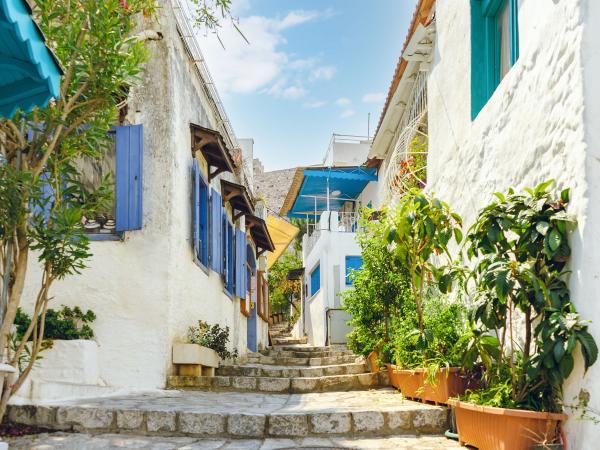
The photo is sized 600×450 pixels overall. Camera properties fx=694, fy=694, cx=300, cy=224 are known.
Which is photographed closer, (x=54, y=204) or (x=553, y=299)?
(x=553, y=299)

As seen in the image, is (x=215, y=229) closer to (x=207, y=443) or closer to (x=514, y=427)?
(x=207, y=443)

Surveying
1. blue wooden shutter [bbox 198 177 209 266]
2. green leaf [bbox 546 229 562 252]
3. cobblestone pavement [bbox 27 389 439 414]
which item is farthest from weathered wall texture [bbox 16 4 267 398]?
green leaf [bbox 546 229 562 252]

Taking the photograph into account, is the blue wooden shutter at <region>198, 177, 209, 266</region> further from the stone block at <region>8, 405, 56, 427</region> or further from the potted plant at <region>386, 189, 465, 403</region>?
the stone block at <region>8, 405, 56, 427</region>

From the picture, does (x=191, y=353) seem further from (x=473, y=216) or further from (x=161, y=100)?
(x=473, y=216)

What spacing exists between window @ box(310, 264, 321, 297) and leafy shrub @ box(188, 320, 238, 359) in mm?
10069

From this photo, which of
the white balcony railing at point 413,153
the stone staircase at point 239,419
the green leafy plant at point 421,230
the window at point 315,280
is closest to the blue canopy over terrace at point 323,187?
the window at point 315,280

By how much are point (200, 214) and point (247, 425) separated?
4380mm

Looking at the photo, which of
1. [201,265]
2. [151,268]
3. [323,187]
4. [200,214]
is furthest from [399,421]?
[323,187]

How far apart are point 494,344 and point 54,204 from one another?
3.39m

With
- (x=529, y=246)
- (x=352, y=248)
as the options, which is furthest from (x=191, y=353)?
(x=352, y=248)

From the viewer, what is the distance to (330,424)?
5938 mm

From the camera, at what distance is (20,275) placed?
4.75 m

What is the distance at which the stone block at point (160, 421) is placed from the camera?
5.95 metres

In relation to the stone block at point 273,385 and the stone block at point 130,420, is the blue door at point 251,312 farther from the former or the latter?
the stone block at point 130,420
